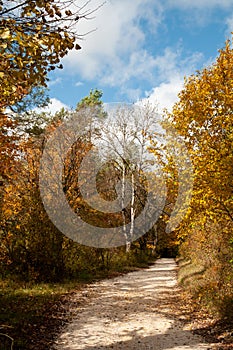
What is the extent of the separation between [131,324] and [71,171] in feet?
24.6

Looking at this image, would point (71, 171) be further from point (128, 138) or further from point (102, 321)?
point (128, 138)

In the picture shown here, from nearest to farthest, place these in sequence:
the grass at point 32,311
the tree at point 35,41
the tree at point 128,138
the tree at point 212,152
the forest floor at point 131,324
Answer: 1. the tree at point 35,41
2. the grass at point 32,311
3. the forest floor at point 131,324
4. the tree at point 212,152
5. the tree at point 128,138

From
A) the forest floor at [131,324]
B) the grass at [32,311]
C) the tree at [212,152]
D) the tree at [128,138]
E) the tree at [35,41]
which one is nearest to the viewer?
the tree at [35,41]

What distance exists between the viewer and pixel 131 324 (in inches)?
296

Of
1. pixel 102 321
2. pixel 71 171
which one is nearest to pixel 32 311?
pixel 102 321

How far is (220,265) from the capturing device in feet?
34.4

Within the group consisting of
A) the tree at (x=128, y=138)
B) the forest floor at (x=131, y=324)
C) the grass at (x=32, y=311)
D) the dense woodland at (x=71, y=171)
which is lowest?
the forest floor at (x=131, y=324)

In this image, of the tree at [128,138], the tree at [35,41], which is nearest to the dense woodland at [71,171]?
the tree at [35,41]

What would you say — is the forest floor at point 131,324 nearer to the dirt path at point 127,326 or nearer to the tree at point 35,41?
the dirt path at point 127,326

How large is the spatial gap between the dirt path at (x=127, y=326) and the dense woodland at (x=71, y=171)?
1.26 m

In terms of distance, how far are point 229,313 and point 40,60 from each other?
6649 millimetres

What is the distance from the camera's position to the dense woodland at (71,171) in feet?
11.8

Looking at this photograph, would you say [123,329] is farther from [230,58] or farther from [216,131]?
[230,58]

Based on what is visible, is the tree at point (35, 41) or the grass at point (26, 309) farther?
the grass at point (26, 309)
